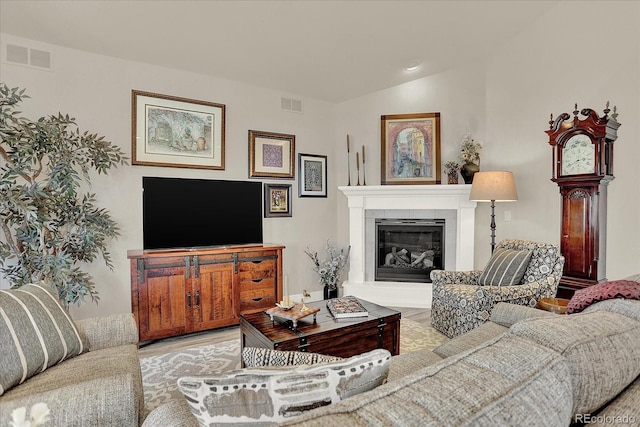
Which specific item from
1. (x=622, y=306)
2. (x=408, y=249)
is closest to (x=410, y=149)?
(x=408, y=249)

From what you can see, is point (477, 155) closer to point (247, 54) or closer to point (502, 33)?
point (502, 33)

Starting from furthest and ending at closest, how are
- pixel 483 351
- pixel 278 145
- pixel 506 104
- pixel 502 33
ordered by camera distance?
pixel 278 145
pixel 506 104
pixel 502 33
pixel 483 351

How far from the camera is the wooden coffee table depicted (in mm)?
2152

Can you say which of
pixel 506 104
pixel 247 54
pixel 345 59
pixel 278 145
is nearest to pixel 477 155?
pixel 506 104

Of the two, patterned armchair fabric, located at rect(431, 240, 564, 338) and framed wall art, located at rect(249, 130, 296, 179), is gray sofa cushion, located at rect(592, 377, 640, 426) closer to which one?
patterned armchair fabric, located at rect(431, 240, 564, 338)

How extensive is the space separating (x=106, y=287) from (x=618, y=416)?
3.82m

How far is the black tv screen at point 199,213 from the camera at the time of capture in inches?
143

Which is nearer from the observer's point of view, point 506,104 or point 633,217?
point 633,217

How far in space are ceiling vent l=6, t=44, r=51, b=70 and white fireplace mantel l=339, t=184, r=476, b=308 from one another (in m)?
3.34

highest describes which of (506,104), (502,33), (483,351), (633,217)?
(502,33)

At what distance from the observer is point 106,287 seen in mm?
3457

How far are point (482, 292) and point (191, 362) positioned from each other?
2.37 metres

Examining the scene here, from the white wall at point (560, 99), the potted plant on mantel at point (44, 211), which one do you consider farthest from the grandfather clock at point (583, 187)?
the potted plant on mantel at point (44, 211)

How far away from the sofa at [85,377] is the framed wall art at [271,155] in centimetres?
254
